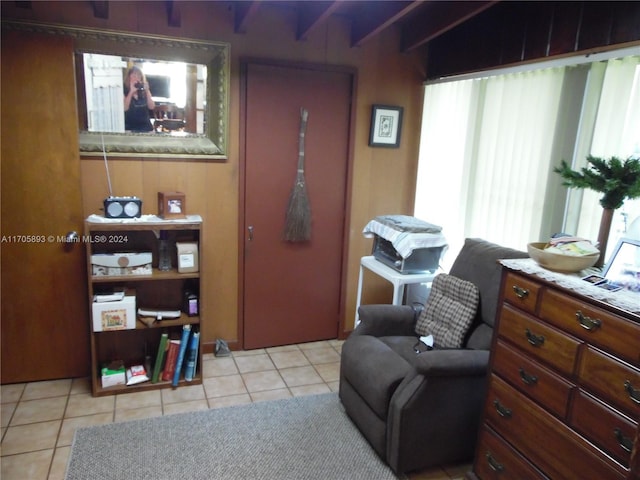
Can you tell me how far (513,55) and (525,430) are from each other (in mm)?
1858

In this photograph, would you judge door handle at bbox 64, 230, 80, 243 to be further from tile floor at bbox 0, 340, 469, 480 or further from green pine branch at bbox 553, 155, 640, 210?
green pine branch at bbox 553, 155, 640, 210

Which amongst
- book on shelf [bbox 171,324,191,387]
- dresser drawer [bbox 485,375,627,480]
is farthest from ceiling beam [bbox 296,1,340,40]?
dresser drawer [bbox 485,375,627,480]

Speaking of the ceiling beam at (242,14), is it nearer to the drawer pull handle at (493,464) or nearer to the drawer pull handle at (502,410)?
the drawer pull handle at (502,410)

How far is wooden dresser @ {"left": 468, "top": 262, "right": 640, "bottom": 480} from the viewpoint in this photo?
4.58 feet

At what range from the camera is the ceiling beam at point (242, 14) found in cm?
255

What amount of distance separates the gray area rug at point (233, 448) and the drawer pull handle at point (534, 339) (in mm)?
923

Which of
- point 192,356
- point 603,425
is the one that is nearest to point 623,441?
point 603,425

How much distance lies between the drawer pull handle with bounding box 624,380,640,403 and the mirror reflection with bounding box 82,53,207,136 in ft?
8.18

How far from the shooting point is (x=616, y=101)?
84.9 inches

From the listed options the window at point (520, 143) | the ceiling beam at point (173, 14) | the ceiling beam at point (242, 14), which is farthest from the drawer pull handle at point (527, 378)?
the ceiling beam at point (173, 14)

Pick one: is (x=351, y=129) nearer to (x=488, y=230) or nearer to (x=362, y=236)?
(x=362, y=236)

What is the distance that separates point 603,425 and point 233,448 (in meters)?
1.62

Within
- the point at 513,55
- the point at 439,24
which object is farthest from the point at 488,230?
the point at 439,24

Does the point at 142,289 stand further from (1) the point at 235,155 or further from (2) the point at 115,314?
(1) the point at 235,155
